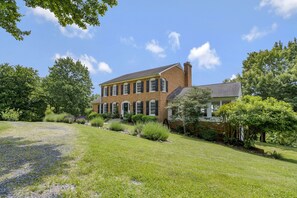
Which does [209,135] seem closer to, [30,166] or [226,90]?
[226,90]

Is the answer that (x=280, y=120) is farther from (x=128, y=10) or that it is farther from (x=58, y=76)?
(x=58, y=76)

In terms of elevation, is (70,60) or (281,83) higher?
(70,60)

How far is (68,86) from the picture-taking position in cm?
2622

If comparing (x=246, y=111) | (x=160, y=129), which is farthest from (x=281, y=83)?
(x=160, y=129)

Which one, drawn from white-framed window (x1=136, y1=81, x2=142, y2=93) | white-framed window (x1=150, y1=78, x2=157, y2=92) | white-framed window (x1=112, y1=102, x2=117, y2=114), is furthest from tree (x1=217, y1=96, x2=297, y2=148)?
white-framed window (x1=112, y1=102, x2=117, y2=114)

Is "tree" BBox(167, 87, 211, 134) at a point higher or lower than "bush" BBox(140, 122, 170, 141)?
higher

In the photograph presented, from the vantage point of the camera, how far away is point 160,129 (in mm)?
10609

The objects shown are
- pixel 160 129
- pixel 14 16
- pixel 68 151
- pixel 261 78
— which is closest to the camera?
pixel 68 151

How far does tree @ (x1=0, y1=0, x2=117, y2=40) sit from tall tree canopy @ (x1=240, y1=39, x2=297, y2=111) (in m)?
22.1

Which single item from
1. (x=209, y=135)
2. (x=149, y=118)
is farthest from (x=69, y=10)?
(x=149, y=118)

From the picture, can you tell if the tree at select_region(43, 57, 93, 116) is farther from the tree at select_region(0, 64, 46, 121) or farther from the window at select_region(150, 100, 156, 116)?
the window at select_region(150, 100, 156, 116)

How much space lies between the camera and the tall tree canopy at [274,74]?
66.6 feet

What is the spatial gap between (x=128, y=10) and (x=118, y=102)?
575 inches

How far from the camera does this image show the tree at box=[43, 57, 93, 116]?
86.0 feet
